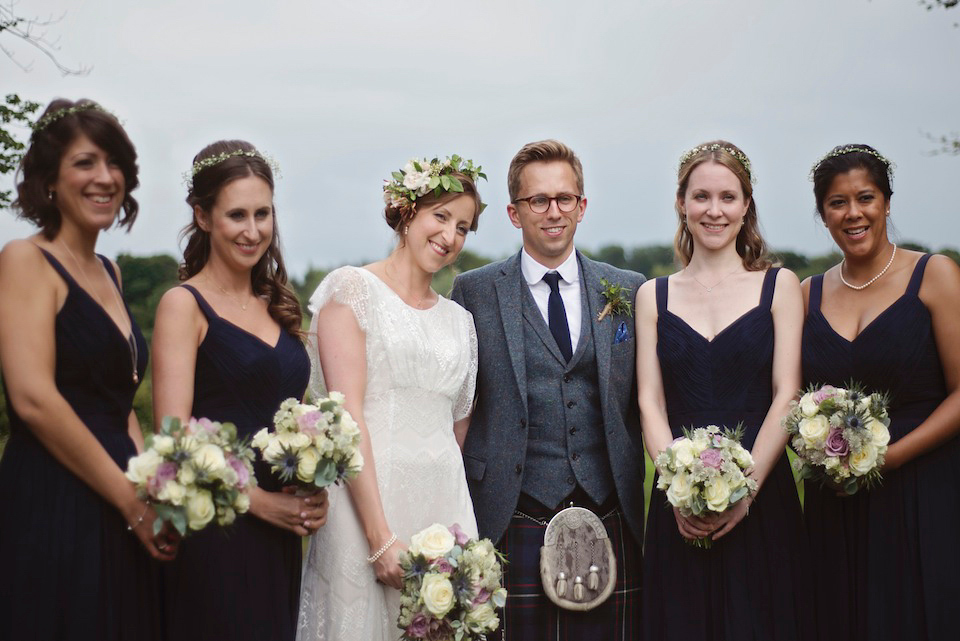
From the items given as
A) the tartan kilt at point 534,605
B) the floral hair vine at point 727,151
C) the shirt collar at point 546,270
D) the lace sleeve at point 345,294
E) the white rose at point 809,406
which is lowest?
the tartan kilt at point 534,605

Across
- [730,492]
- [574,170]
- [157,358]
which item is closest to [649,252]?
[574,170]

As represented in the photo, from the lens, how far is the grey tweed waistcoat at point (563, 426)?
5.58 m

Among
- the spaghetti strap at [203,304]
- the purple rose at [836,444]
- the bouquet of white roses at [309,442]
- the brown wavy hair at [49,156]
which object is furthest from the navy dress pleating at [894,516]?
the brown wavy hair at [49,156]

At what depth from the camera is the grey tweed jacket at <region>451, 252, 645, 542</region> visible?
18.3ft

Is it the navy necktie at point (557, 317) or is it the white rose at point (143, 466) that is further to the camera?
the navy necktie at point (557, 317)

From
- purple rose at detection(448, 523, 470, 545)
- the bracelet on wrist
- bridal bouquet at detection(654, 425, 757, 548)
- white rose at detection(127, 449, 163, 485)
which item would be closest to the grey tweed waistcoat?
bridal bouquet at detection(654, 425, 757, 548)

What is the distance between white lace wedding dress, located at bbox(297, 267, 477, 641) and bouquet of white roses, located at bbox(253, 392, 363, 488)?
67 centimetres

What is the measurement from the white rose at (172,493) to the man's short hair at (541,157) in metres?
2.86

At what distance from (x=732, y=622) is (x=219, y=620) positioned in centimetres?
268

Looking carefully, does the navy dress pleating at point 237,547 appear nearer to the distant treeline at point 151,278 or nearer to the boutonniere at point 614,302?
the distant treeline at point 151,278

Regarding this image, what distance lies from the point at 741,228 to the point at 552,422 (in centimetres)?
164

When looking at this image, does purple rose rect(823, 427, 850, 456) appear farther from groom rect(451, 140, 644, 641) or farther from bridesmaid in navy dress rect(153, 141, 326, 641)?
bridesmaid in navy dress rect(153, 141, 326, 641)

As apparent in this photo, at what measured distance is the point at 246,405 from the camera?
15.2 feet

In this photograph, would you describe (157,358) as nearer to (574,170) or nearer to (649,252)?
(574,170)
